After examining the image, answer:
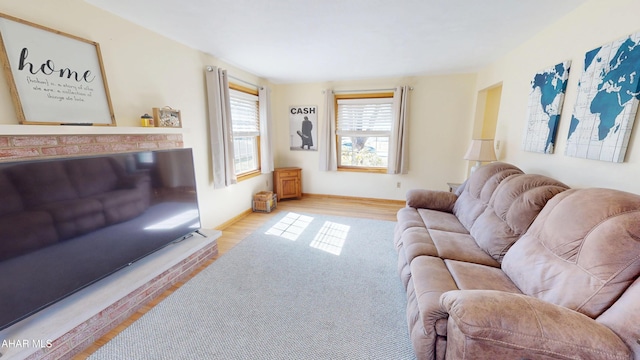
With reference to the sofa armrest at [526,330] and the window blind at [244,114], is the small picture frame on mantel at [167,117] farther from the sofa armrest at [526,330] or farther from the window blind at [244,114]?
the sofa armrest at [526,330]

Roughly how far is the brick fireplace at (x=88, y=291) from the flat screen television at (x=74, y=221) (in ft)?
0.29

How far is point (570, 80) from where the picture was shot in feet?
6.23

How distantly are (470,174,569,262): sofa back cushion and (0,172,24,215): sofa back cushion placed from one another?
2.92m

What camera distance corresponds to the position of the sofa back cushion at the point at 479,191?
7.17 ft

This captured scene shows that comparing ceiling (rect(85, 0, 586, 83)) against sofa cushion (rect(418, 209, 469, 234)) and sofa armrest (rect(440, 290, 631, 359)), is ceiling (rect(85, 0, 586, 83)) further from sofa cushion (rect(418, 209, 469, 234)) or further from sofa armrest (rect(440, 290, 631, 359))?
sofa armrest (rect(440, 290, 631, 359))

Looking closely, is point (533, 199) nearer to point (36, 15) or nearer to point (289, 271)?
point (289, 271)

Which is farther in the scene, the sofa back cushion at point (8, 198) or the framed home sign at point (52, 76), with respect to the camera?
the framed home sign at point (52, 76)

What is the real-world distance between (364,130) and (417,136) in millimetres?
936

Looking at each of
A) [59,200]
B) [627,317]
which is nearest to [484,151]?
[627,317]

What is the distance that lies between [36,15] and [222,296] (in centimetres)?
229

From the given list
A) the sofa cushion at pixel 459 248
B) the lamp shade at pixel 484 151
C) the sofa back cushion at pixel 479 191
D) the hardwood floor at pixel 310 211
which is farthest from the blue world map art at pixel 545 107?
the hardwood floor at pixel 310 211

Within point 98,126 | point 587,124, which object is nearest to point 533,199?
point 587,124

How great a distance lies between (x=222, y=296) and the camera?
6.47 ft

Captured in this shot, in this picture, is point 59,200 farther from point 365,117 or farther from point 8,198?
point 365,117
